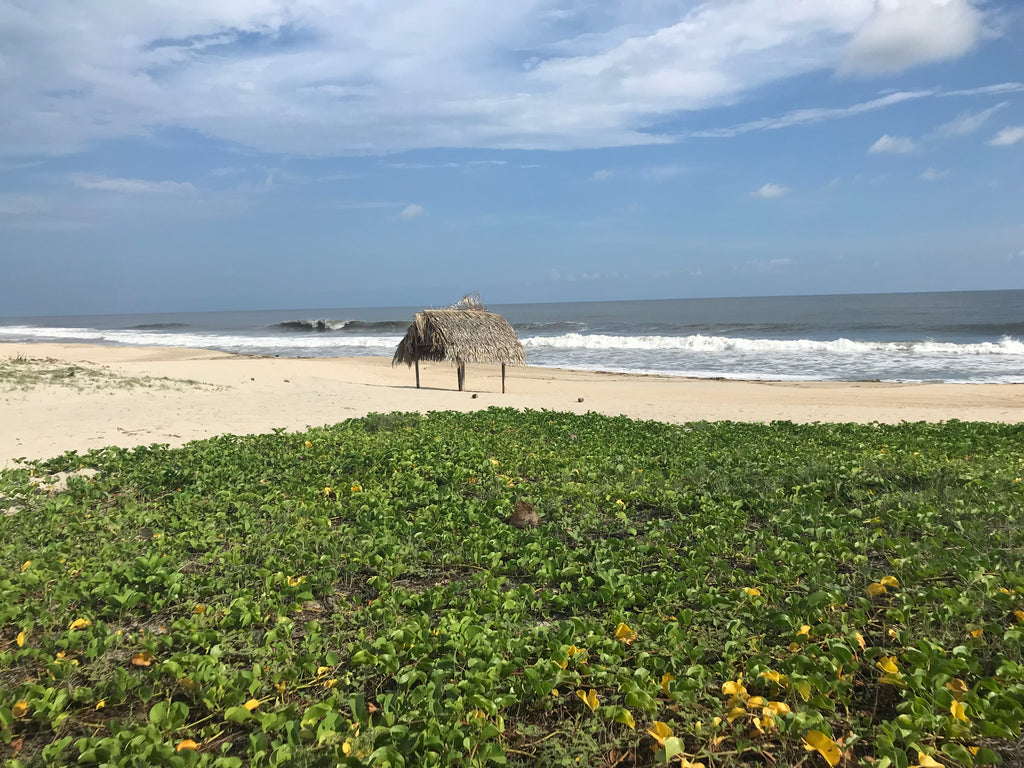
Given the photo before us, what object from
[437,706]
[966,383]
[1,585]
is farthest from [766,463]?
[966,383]

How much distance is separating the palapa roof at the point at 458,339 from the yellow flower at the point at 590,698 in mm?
16425

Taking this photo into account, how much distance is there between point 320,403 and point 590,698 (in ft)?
42.2

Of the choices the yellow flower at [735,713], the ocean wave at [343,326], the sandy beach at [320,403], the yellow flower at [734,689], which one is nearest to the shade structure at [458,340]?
the sandy beach at [320,403]

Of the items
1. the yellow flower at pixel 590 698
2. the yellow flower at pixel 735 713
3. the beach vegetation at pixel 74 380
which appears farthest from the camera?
the beach vegetation at pixel 74 380

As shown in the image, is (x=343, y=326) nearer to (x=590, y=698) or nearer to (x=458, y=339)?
(x=458, y=339)

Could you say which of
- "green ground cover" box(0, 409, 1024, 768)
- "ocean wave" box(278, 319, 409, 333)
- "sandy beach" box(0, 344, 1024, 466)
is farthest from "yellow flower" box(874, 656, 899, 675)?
"ocean wave" box(278, 319, 409, 333)

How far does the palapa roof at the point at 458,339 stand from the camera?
19562 millimetres

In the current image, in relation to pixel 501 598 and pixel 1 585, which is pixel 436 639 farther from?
pixel 1 585

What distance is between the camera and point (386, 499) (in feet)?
21.2

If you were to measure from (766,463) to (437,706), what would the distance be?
5.48 m

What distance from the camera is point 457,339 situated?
19.6m

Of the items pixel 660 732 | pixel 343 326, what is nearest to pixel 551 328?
pixel 343 326

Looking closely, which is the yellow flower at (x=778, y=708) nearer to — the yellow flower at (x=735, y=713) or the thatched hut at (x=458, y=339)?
the yellow flower at (x=735, y=713)

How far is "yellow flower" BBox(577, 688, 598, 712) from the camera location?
3082 mm
